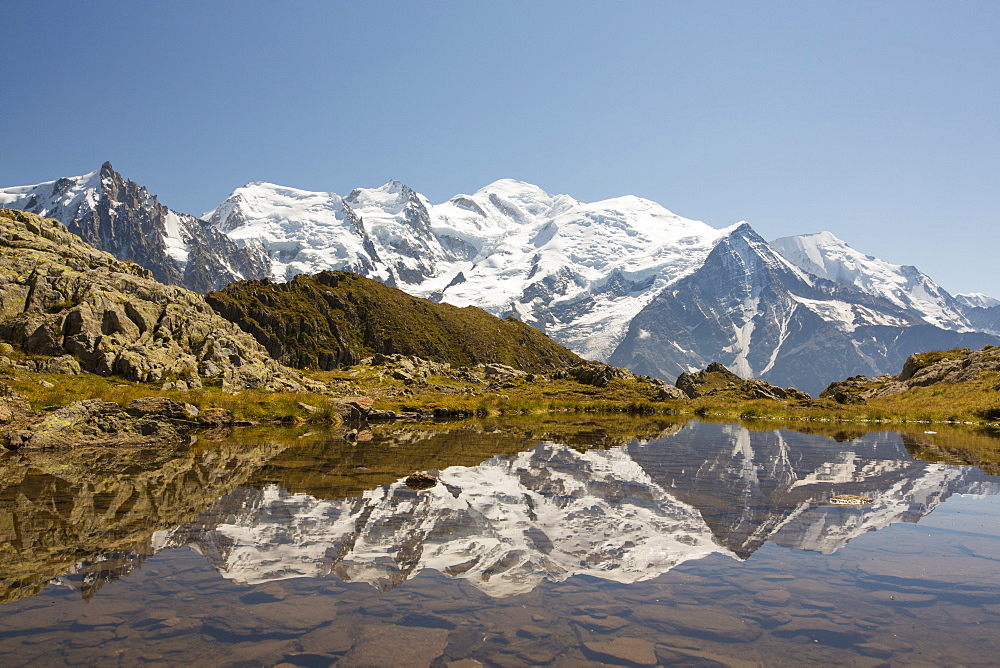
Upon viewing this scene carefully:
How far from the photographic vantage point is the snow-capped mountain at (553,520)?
12711 mm

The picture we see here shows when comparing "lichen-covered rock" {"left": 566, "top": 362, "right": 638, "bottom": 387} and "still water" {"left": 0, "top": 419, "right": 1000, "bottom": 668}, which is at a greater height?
"lichen-covered rock" {"left": 566, "top": 362, "right": 638, "bottom": 387}

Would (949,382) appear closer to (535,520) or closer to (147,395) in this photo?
(535,520)

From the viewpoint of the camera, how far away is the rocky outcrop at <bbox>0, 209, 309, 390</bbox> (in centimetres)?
5625

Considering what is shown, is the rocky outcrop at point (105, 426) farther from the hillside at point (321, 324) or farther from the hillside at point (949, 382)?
the hillside at point (321, 324)

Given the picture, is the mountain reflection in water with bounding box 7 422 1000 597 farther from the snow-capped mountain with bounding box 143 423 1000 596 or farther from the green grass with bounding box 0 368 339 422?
the green grass with bounding box 0 368 339 422

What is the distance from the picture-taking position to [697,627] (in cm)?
947

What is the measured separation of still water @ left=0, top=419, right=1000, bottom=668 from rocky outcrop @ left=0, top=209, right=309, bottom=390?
123 ft

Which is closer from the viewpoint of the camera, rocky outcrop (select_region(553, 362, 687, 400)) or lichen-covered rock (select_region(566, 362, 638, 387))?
rocky outcrop (select_region(553, 362, 687, 400))

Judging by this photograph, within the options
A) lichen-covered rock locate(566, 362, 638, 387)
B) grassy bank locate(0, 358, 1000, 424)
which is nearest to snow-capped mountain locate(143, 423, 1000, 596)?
grassy bank locate(0, 358, 1000, 424)

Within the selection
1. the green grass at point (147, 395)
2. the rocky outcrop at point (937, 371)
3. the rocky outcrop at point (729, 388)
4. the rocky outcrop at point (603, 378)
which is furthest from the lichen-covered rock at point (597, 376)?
the green grass at point (147, 395)

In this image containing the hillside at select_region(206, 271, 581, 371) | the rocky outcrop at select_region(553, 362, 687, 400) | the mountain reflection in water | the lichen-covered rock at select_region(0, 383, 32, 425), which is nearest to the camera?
the mountain reflection in water

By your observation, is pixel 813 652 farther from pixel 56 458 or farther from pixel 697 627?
pixel 56 458

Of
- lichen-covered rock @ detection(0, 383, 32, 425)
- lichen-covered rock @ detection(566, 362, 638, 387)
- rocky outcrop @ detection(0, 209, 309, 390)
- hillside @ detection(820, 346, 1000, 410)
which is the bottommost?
hillside @ detection(820, 346, 1000, 410)

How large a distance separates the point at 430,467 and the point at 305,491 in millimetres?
7868
